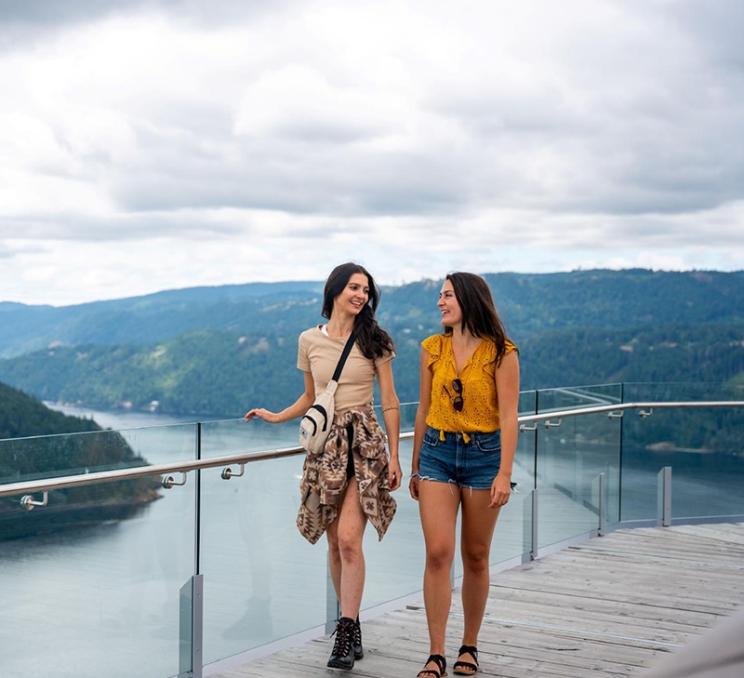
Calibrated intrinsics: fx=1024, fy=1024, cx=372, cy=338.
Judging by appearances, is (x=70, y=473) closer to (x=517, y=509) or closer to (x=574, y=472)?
(x=517, y=509)

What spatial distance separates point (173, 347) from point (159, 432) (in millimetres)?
90665

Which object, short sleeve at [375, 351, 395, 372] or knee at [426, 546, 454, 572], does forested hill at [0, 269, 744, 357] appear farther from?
knee at [426, 546, 454, 572]

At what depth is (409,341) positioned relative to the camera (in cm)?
7825

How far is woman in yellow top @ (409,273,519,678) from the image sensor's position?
3.36 meters

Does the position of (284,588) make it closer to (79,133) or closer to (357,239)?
(79,133)

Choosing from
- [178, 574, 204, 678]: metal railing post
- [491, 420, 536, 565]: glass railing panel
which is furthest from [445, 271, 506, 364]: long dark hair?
[491, 420, 536, 565]: glass railing panel

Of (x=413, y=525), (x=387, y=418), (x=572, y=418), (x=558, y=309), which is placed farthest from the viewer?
(x=558, y=309)

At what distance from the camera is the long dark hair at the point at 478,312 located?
3.39m

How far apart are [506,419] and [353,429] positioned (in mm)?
572

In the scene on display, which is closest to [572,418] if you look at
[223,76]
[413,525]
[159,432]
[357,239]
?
[413,525]

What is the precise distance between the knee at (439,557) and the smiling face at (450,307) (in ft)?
A: 2.46

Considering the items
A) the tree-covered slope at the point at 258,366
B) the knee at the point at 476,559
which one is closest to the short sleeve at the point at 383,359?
the knee at the point at 476,559

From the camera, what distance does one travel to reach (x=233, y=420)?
3.64 m

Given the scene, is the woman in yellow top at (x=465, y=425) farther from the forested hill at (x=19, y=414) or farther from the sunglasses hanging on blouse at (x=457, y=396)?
the forested hill at (x=19, y=414)
